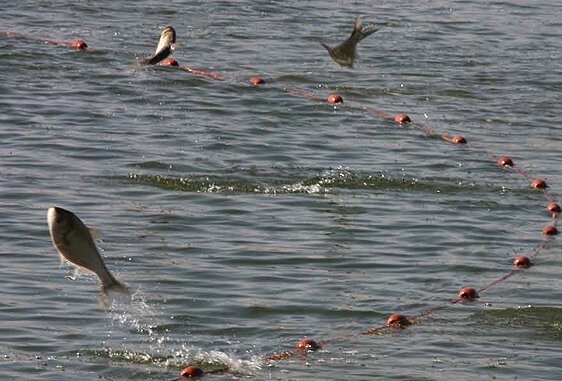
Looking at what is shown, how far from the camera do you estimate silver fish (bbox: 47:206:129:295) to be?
8.32 metres

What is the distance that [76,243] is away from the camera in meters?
8.48

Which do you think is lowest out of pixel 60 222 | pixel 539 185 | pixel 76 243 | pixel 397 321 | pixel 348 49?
pixel 397 321

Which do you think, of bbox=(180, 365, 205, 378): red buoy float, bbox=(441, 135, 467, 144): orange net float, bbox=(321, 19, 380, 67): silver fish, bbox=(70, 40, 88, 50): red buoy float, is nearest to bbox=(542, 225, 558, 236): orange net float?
bbox=(321, 19, 380, 67): silver fish

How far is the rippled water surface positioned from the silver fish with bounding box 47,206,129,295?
1384mm

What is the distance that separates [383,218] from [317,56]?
769 centimetres

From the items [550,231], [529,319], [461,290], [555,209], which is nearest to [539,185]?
[555,209]

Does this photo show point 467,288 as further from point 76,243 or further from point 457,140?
point 457,140

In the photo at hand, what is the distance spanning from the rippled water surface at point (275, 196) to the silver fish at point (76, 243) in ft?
4.54

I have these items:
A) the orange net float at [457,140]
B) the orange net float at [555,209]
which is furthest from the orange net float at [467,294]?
the orange net float at [457,140]

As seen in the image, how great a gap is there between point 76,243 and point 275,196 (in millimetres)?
5872

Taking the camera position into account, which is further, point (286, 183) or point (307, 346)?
point (286, 183)

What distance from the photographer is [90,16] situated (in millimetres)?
23094

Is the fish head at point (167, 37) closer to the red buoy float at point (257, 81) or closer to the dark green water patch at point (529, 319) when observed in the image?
the dark green water patch at point (529, 319)

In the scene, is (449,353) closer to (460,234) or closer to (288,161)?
(460,234)
